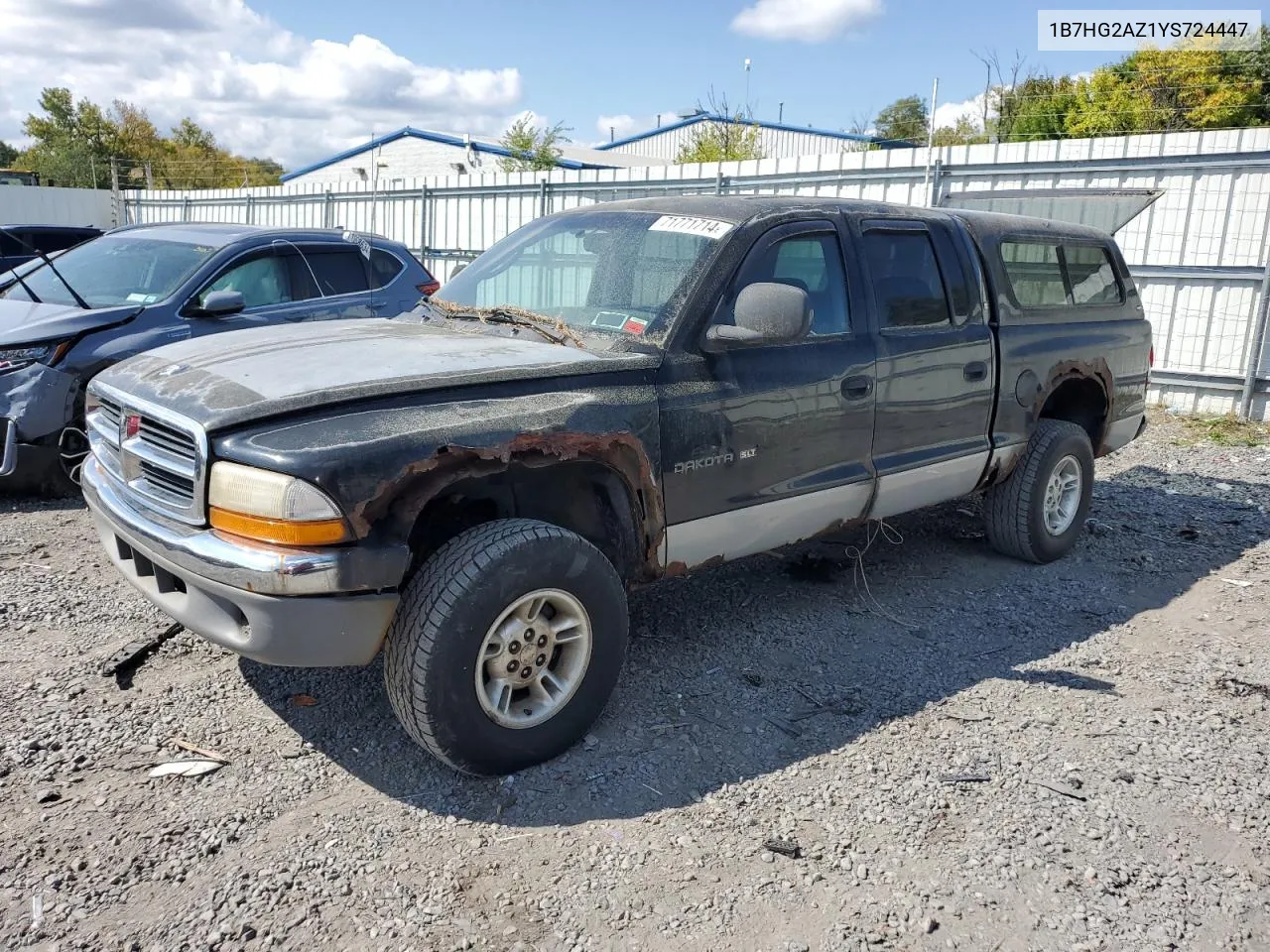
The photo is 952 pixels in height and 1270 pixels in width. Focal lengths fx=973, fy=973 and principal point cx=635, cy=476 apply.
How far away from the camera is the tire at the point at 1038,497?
5484 mm

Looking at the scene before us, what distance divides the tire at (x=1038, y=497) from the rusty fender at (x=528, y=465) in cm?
275

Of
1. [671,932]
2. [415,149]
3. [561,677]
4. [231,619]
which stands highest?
[415,149]

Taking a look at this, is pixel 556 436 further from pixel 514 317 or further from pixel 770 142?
pixel 770 142

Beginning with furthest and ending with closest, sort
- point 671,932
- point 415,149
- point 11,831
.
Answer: point 415,149 < point 11,831 < point 671,932

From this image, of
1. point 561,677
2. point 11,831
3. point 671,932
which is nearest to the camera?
point 671,932

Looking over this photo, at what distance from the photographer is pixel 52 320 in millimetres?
6031

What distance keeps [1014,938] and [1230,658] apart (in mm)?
2635

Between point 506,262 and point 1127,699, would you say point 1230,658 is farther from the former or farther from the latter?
point 506,262

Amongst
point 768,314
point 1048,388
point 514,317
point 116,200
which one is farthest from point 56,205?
point 768,314

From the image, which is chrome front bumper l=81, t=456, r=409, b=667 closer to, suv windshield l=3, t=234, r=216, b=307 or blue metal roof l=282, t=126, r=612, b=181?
suv windshield l=3, t=234, r=216, b=307

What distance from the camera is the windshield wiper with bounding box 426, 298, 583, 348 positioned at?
3.86m

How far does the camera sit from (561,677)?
3402 mm

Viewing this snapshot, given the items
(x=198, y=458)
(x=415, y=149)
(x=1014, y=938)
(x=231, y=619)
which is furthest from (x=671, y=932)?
(x=415, y=149)

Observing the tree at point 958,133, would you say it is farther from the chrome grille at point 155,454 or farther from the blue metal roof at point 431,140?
the chrome grille at point 155,454
